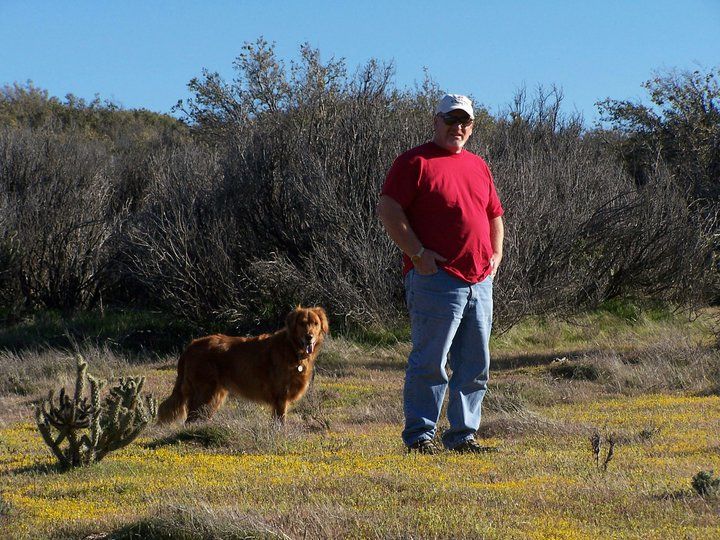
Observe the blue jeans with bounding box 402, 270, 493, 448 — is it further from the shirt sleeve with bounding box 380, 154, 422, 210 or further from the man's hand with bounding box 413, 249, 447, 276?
the shirt sleeve with bounding box 380, 154, 422, 210

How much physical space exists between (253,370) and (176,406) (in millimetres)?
779

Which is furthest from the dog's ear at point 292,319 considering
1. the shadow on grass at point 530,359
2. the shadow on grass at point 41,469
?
the shadow on grass at point 530,359

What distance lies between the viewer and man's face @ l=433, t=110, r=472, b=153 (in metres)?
6.28

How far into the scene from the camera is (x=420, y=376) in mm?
6305

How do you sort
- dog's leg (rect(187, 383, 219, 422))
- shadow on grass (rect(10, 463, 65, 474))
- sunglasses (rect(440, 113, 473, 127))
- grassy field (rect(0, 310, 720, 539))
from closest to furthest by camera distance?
grassy field (rect(0, 310, 720, 539)) < sunglasses (rect(440, 113, 473, 127)) < shadow on grass (rect(10, 463, 65, 474)) < dog's leg (rect(187, 383, 219, 422))

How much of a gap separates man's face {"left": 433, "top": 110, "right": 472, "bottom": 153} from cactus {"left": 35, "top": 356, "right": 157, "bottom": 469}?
2552mm

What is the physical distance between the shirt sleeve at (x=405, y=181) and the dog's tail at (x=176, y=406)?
3.65 metres

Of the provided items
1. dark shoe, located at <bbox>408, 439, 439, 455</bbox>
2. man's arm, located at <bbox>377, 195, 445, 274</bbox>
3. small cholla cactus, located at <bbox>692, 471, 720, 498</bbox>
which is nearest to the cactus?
dark shoe, located at <bbox>408, 439, 439, 455</bbox>

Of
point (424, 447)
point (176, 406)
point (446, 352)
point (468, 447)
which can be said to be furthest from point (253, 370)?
point (446, 352)

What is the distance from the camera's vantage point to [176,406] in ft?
29.5

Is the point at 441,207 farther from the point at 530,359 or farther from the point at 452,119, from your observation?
the point at 530,359

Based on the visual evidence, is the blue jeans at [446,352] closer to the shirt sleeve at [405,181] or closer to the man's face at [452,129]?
the shirt sleeve at [405,181]

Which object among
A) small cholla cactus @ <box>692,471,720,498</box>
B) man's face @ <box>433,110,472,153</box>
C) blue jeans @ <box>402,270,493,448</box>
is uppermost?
man's face @ <box>433,110,472,153</box>

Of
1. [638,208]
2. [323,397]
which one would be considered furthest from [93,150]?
[323,397]
